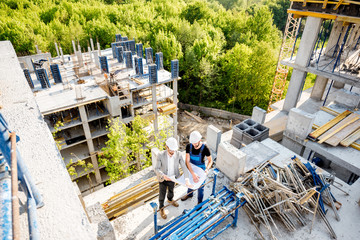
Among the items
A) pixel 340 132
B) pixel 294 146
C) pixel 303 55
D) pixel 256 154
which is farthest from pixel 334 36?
pixel 256 154

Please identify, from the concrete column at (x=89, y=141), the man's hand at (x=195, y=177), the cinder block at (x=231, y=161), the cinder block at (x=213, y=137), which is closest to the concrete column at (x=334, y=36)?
the cinder block at (x=213, y=137)

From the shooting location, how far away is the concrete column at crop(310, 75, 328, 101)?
685 inches

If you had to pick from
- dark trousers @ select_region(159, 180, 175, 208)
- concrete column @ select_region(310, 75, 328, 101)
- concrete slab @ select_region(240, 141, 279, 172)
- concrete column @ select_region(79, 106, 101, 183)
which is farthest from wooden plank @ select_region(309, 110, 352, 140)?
concrete column @ select_region(79, 106, 101, 183)

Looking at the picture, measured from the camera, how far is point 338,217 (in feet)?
26.9

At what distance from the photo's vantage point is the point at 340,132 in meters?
12.2

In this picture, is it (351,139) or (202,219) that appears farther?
(351,139)

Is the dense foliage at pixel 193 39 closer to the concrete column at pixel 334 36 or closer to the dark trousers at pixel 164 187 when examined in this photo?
the concrete column at pixel 334 36

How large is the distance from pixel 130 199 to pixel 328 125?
10.8 metres

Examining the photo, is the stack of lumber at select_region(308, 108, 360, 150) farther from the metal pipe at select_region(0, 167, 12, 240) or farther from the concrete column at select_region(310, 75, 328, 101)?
the metal pipe at select_region(0, 167, 12, 240)

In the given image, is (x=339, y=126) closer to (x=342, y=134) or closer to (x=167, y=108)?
(x=342, y=134)

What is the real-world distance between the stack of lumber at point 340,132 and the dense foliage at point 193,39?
19.2 metres

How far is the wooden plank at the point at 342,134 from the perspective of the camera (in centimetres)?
1167

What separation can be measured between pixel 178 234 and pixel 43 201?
451cm

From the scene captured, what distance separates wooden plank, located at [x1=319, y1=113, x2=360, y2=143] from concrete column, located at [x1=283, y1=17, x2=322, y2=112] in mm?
4006
